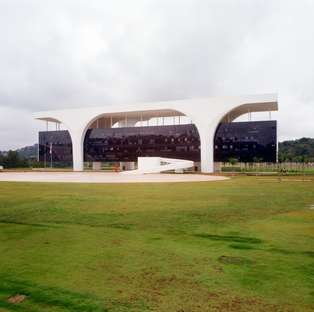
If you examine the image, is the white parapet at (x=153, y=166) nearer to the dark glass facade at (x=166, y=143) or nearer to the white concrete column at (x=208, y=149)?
the white concrete column at (x=208, y=149)

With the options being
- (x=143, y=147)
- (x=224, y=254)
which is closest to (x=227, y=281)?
Answer: (x=224, y=254)

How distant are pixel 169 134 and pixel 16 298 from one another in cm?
4435

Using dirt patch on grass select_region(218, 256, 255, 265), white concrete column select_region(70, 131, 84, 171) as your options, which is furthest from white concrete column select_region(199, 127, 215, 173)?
dirt patch on grass select_region(218, 256, 255, 265)

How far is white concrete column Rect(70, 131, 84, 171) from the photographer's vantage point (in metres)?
51.2

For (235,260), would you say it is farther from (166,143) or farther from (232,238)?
(166,143)

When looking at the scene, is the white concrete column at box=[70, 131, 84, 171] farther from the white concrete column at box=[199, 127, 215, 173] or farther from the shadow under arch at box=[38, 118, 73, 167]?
the white concrete column at box=[199, 127, 215, 173]

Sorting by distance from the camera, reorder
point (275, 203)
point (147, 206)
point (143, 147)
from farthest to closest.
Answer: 1. point (143, 147)
2. point (275, 203)
3. point (147, 206)

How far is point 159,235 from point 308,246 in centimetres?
311

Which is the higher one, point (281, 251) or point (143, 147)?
point (143, 147)

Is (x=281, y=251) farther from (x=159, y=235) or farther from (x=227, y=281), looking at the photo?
(x=159, y=235)

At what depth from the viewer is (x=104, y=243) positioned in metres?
6.49

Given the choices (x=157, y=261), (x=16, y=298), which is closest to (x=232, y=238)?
(x=157, y=261)

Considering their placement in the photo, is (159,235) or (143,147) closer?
(159,235)

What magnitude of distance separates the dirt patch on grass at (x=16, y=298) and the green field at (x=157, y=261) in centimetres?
6
